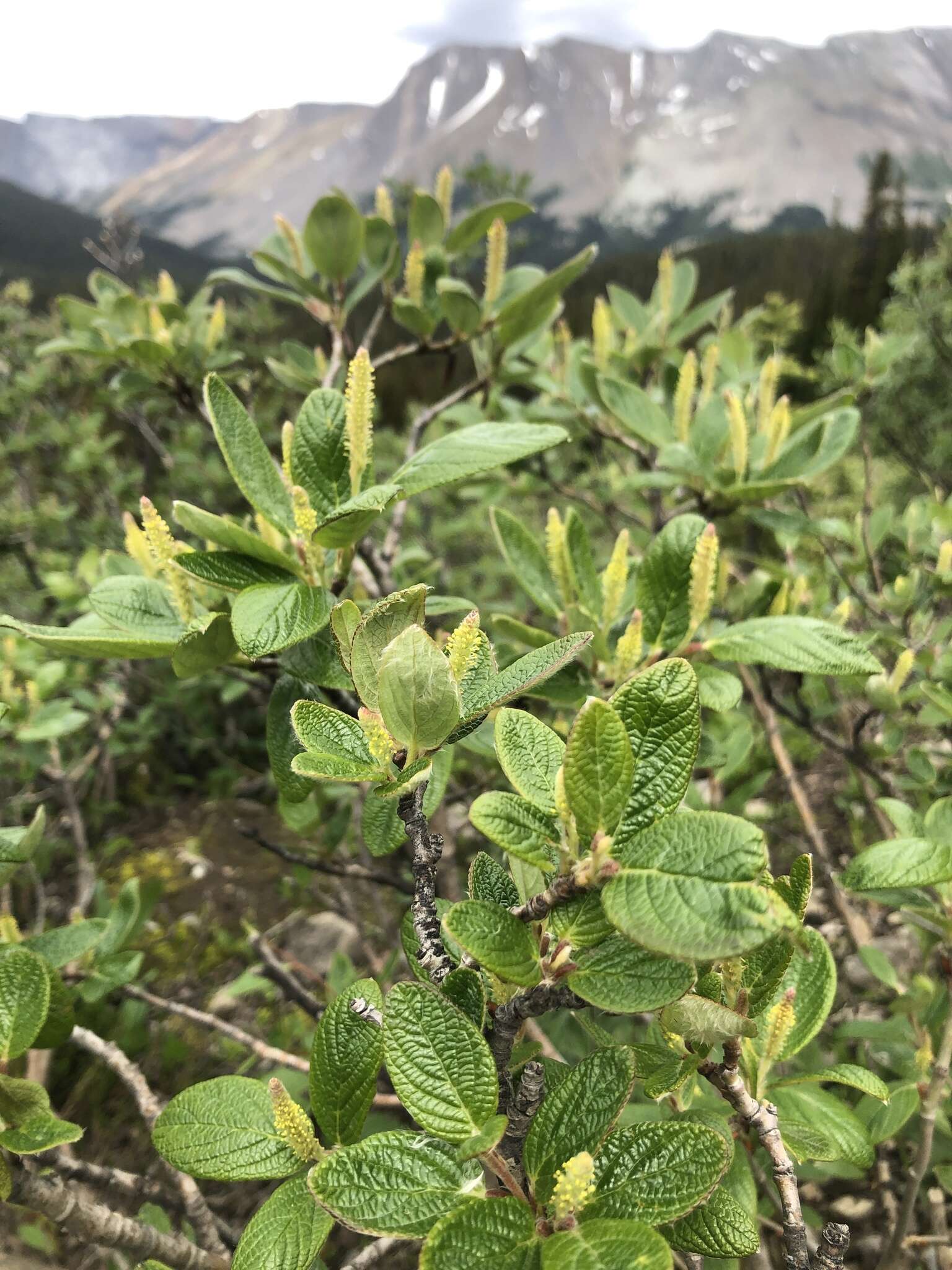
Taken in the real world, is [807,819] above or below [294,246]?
below

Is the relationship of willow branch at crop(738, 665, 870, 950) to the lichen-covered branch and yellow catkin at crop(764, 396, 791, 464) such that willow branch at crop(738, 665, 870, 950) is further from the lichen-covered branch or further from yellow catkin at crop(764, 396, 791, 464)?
the lichen-covered branch

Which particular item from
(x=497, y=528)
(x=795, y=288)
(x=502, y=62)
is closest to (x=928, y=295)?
(x=497, y=528)

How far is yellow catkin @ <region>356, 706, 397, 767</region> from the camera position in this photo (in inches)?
20.1

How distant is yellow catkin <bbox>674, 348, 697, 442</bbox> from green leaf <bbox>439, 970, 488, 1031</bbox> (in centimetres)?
113

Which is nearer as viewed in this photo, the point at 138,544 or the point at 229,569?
the point at 229,569

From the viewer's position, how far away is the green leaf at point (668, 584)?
890mm

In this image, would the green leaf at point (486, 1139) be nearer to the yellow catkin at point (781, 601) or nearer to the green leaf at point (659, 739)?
the green leaf at point (659, 739)

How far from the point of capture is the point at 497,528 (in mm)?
1058

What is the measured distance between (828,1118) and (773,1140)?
26 centimetres

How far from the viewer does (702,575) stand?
834mm

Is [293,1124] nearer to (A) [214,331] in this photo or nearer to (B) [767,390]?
(B) [767,390]

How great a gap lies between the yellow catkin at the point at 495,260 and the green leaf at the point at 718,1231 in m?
1.29

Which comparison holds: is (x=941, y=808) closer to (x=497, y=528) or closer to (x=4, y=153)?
(x=497, y=528)


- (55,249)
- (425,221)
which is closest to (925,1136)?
(425,221)
